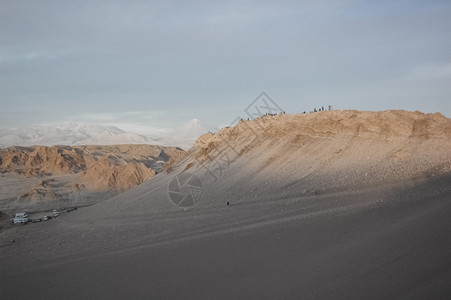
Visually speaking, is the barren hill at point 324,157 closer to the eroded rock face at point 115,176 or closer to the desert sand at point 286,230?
the desert sand at point 286,230

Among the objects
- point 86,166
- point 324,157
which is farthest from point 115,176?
point 324,157

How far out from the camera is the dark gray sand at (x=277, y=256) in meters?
5.14

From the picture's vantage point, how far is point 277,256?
22.9ft

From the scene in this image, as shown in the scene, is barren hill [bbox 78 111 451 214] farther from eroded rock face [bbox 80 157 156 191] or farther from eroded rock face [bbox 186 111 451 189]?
eroded rock face [bbox 80 157 156 191]

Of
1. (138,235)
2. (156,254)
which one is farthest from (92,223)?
(156,254)

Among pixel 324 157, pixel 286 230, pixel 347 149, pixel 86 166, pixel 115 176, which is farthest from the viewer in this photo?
pixel 86 166

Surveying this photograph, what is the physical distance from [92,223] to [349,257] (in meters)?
13.5

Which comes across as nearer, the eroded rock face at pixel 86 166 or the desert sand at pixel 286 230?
the desert sand at pixel 286 230

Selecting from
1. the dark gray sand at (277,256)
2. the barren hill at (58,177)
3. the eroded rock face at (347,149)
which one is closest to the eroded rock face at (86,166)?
the barren hill at (58,177)

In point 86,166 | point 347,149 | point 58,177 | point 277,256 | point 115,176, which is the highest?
point 86,166

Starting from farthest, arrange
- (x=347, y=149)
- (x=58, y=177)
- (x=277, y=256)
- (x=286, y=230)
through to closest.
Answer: (x=58, y=177) < (x=347, y=149) < (x=286, y=230) < (x=277, y=256)

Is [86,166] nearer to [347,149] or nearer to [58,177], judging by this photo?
[58,177]

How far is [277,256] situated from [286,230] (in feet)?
5.26

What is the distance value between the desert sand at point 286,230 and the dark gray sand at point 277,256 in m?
0.03
